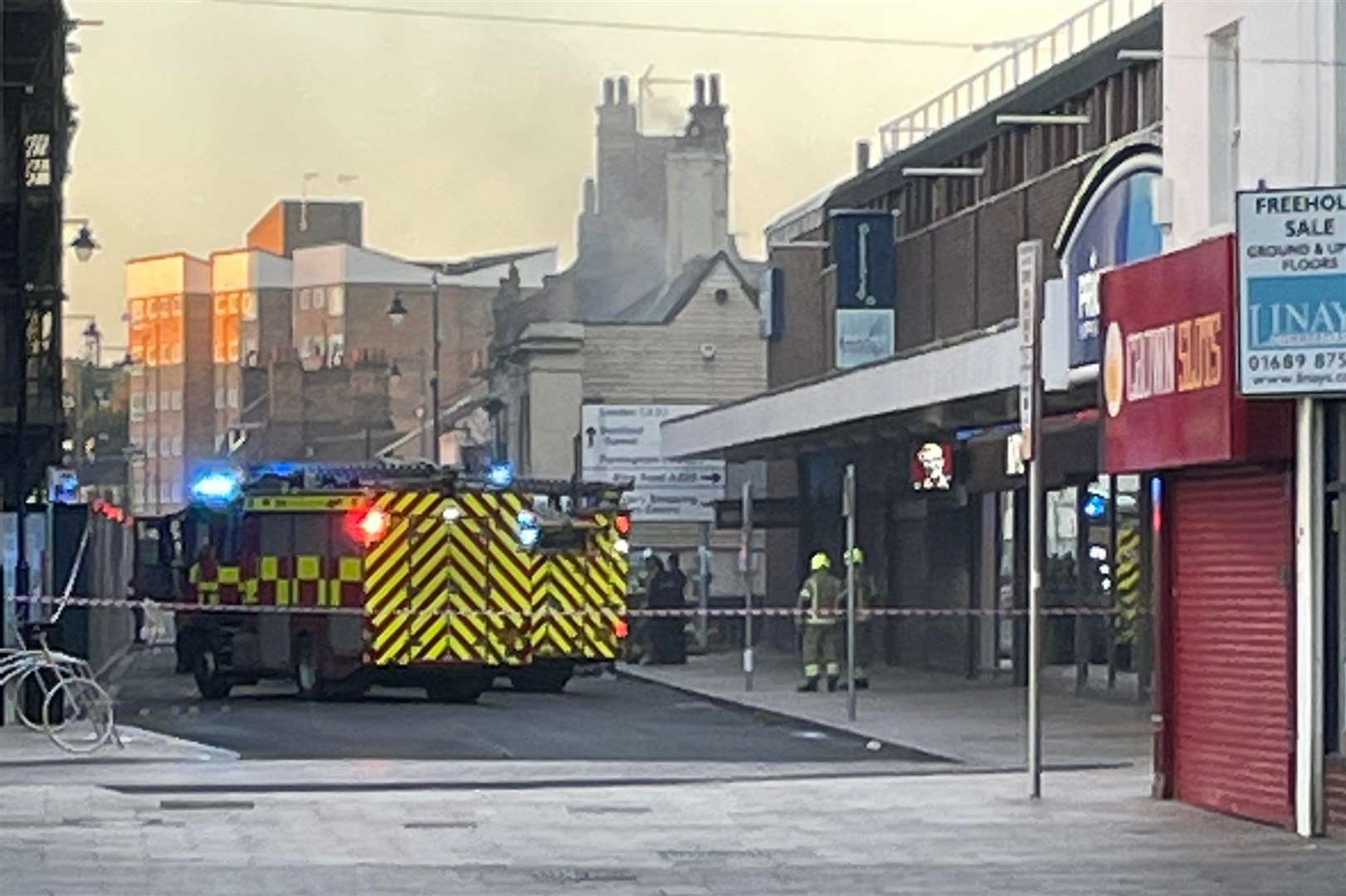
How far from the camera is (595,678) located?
4416 centimetres

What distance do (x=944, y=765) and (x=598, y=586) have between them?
1161cm

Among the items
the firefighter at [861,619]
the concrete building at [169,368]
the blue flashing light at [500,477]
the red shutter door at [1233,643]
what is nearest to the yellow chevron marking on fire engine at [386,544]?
the blue flashing light at [500,477]

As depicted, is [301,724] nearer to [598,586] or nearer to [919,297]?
[598,586]

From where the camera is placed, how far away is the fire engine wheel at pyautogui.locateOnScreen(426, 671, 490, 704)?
117 feet

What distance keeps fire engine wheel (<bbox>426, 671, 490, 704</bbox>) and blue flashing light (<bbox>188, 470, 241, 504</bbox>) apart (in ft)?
11.4

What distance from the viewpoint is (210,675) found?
121ft

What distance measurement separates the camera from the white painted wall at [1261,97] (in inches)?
728

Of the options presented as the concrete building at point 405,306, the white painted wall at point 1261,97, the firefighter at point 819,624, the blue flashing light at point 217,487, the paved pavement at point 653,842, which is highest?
the concrete building at point 405,306

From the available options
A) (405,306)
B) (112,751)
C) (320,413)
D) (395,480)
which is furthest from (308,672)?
(405,306)

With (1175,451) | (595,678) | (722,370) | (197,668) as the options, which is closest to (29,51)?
(197,668)

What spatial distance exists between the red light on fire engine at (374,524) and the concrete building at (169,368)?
4049 inches

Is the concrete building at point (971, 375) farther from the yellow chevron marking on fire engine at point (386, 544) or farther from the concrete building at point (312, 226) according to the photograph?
the concrete building at point (312, 226)

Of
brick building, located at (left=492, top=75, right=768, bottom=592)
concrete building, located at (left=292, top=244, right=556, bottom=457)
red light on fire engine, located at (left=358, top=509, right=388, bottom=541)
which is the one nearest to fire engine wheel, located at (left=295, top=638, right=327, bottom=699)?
red light on fire engine, located at (left=358, top=509, right=388, bottom=541)

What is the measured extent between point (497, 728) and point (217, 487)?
8.09m
